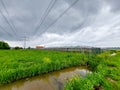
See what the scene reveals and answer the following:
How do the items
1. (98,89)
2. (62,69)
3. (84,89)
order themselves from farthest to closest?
1. (62,69)
2. (98,89)
3. (84,89)

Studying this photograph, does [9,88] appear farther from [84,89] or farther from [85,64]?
[85,64]

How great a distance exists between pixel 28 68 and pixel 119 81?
25.0 ft

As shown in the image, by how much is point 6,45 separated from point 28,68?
6006cm

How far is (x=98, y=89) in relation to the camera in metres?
8.52

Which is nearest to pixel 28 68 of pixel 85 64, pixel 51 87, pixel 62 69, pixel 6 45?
pixel 51 87

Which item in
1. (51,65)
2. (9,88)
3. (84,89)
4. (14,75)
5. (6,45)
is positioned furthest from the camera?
(6,45)

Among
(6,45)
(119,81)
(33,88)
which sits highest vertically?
(6,45)

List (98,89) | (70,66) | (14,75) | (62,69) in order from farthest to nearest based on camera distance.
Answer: (70,66)
(62,69)
(14,75)
(98,89)

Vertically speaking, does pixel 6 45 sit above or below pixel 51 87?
above

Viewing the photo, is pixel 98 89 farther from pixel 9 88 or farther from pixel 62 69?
pixel 62 69

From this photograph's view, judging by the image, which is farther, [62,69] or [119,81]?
[62,69]

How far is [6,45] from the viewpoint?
6912 cm

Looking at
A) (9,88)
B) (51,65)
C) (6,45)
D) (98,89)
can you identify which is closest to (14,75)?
(9,88)

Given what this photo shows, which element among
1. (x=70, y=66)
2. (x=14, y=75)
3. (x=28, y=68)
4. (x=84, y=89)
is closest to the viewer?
(x=84, y=89)
